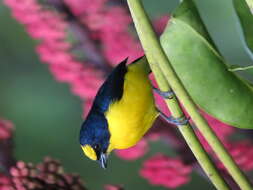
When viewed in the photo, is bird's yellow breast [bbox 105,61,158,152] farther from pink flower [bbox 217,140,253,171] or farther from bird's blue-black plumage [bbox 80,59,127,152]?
pink flower [bbox 217,140,253,171]

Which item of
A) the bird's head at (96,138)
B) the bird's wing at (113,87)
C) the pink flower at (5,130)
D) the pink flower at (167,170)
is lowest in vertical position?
the pink flower at (167,170)

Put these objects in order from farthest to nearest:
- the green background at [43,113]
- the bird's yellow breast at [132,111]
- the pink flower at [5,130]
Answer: the green background at [43,113], the pink flower at [5,130], the bird's yellow breast at [132,111]

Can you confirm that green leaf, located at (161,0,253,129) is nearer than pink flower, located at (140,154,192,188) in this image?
Yes

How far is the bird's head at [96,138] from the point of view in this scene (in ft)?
2.59

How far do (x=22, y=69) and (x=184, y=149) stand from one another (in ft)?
1.46

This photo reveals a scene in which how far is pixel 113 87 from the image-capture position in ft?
2.60

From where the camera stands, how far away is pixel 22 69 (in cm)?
122

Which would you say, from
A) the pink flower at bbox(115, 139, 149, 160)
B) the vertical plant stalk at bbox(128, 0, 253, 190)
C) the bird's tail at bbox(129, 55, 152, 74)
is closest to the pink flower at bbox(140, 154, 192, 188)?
the pink flower at bbox(115, 139, 149, 160)

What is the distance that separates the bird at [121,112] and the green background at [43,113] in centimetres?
41

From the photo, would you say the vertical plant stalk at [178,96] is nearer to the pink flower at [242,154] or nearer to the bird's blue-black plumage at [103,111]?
the bird's blue-black plumage at [103,111]

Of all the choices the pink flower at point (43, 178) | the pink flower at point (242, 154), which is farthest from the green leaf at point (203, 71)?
the pink flower at point (242, 154)

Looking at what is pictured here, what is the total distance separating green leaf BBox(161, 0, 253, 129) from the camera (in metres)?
0.47

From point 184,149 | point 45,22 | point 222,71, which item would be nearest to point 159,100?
point 184,149

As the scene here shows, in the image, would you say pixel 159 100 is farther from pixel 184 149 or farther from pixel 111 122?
pixel 111 122
